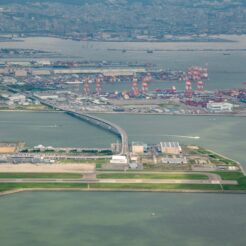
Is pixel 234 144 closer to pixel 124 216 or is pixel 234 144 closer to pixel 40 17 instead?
pixel 124 216

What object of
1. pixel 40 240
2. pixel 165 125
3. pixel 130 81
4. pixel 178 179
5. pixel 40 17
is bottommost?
pixel 40 240

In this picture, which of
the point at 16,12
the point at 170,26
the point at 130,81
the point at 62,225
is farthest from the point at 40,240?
the point at 16,12

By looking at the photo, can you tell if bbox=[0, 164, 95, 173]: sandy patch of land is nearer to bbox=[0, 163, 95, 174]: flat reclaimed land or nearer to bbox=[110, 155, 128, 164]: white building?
bbox=[0, 163, 95, 174]: flat reclaimed land

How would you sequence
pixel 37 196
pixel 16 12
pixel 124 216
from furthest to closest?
1. pixel 16 12
2. pixel 37 196
3. pixel 124 216

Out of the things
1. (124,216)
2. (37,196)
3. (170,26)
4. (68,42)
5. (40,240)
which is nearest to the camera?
(40,240)

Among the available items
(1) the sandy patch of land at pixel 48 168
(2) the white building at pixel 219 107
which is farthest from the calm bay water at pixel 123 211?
(2) the white building at pixel 219 107

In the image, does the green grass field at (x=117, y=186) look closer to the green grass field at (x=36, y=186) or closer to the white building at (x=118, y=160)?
the green grass field at (x=36, y=186)
